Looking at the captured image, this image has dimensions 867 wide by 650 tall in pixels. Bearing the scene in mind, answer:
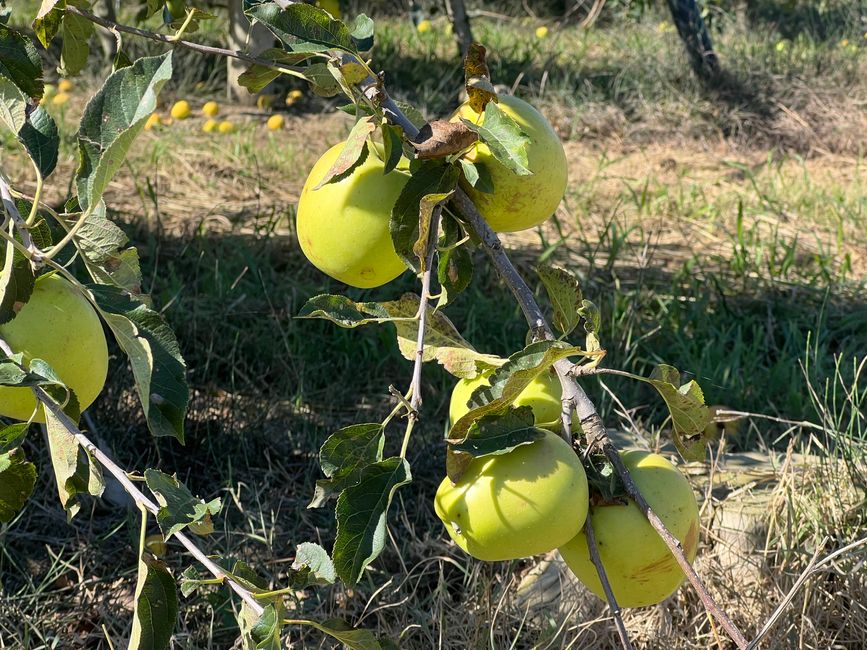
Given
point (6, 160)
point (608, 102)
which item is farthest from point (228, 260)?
point (608, 102)

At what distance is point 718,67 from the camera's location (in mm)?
5027

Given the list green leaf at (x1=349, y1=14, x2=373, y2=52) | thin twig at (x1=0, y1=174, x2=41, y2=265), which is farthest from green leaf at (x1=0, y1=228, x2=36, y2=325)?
green leaf at (x1=349, y1=14, x2=373, y2=52)

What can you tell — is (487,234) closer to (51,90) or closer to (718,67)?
(51,90)

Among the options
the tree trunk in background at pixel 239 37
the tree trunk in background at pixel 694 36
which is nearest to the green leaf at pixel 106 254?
the tree trunk in background at pixel 239 37

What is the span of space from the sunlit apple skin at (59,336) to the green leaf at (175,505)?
0.09 meters

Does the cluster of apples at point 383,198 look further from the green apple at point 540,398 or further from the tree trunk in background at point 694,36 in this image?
the tree trunk in background at point 694,36

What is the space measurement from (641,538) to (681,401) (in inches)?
4.6

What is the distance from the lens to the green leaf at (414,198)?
779 millimetres

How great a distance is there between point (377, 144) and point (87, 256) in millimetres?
278

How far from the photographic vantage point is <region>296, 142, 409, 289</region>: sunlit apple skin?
82 centimetres

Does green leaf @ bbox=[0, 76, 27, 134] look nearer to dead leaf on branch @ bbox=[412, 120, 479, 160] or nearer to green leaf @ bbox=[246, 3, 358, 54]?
green leaf @ bbox=[246, 3, 358, 54]

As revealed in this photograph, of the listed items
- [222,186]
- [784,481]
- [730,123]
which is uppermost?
[784,481]

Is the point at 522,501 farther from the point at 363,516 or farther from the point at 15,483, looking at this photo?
the point at 15,483

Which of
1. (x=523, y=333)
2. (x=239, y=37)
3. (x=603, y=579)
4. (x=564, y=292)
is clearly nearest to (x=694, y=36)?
(x=239, y=37)
